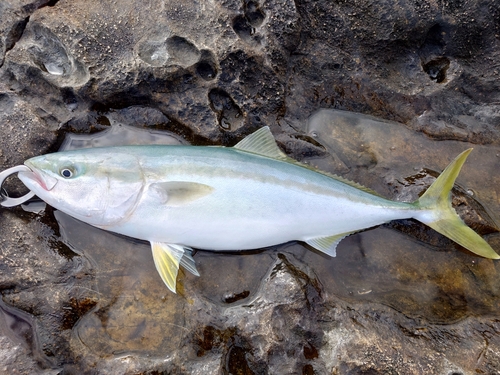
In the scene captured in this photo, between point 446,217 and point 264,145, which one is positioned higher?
point 264,145

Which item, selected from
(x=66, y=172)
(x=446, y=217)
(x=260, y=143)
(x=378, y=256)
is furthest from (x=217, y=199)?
(x=446, y=217)

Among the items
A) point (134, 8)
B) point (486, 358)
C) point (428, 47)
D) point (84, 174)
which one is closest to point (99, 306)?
point (84, 174)

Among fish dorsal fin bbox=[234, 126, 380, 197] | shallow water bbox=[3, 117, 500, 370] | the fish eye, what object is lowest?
shallow water bbox=[3, 117, 500, 370]

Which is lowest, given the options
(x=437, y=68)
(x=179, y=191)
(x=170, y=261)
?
(x=170, y=261)

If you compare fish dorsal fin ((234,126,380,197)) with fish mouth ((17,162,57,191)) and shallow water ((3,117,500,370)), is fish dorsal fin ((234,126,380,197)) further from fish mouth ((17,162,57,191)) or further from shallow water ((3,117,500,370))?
fish mouth ((17,162,57,191))

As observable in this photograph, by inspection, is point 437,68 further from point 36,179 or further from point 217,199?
point 36,179

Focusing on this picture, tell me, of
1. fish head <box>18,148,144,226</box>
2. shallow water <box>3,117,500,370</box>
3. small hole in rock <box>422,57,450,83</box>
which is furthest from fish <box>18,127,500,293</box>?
small hole in rock <box>422,57,450,83</box>

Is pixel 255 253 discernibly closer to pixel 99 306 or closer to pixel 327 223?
pixel 327 223
